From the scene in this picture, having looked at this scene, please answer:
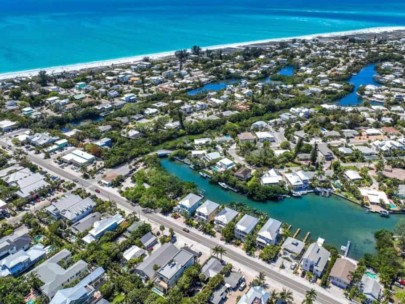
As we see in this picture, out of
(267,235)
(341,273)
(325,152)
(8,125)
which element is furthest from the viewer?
(8,125)

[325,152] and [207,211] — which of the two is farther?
[325,152]

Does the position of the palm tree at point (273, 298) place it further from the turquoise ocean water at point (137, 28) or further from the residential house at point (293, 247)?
the turquoise ocean water at point (137, 28)

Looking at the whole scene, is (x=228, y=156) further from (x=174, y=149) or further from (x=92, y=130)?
(x=92, y=130)

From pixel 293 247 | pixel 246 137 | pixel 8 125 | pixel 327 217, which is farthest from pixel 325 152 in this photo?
pixel 8 125

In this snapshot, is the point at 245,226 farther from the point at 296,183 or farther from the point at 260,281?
the point at 296,183

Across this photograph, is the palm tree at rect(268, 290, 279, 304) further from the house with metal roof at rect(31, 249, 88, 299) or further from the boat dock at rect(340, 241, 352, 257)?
the house with metal roof at rect(31, 249, 88, 299)

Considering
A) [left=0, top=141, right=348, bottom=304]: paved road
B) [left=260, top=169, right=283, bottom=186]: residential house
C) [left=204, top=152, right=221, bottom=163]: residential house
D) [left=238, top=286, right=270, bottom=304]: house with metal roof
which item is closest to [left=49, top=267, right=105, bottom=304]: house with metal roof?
[left=0, top=141, right=348, bottom=304]: paved road

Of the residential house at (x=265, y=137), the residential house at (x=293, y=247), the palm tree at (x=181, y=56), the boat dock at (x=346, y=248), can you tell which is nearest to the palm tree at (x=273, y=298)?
the residential house at (x=293, y=247)

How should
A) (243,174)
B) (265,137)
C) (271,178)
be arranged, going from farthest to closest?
(265,137) → (243,174) → (271,178)
